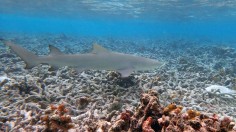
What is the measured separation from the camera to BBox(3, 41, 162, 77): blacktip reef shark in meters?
7.66

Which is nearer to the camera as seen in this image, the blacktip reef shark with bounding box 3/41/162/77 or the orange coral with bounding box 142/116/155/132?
the orange coral with bounding box 142/116/155/132

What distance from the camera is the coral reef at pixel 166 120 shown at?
8.47ft

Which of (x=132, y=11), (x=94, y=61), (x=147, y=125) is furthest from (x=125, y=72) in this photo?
(x=132, y=11)

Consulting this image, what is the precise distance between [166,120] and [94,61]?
5507 millimetres

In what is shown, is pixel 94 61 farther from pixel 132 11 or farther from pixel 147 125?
pixel 132 11

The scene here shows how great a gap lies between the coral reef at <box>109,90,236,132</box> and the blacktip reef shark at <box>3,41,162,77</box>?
439 centimetres

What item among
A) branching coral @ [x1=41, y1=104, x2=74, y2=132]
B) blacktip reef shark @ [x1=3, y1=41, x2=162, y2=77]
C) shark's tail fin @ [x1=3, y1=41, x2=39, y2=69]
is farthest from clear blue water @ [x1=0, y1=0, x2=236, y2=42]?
branching coral @ [x1=41, y1=104, x2=74, y2=132]

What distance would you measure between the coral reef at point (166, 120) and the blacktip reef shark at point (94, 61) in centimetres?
439

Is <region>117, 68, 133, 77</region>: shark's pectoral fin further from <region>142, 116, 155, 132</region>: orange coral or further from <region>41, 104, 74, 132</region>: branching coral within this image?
<region>142, 116, 155, 132</region>: orange coral

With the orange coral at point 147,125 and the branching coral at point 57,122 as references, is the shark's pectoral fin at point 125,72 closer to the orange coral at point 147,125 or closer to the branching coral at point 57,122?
the branching coral at point 57,122

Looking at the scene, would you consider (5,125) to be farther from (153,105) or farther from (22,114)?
(153,105)

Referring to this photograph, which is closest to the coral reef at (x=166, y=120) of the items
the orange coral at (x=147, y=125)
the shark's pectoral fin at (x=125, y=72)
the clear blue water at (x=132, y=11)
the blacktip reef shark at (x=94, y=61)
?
the orange coral at (x=147, y=125)

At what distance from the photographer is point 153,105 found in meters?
3.10

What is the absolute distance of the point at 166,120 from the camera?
2.76 meters
